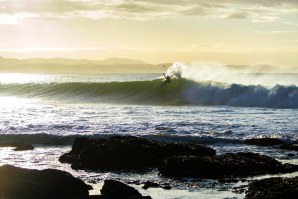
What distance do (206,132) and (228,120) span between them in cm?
559

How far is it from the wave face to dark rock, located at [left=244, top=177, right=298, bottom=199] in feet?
98.0

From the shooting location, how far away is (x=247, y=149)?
68.0ft

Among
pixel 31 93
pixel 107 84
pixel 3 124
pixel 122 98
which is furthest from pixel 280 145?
pixel 31 93

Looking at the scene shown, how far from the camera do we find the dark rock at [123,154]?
1723 centimetres

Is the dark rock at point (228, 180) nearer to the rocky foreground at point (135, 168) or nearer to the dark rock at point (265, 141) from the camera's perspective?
the rocky foreground at point (135, 168)

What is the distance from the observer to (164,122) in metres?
30.2

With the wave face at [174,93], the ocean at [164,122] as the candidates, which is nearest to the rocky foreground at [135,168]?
the ocean at [164,122]

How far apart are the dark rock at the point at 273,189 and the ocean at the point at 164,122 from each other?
434 millimetres

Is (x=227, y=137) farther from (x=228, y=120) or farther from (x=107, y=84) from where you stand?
(x=107, y=84)

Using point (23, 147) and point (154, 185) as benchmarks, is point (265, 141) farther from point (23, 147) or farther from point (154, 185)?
point (23, 147)

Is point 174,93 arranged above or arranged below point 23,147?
above

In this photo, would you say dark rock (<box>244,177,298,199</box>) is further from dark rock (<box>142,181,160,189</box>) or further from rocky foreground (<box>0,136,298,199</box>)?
dark rock (<box>142,181,160,189</box>)

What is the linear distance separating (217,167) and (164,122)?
14437 millimetres

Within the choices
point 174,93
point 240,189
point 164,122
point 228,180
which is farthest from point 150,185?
point 174,93
